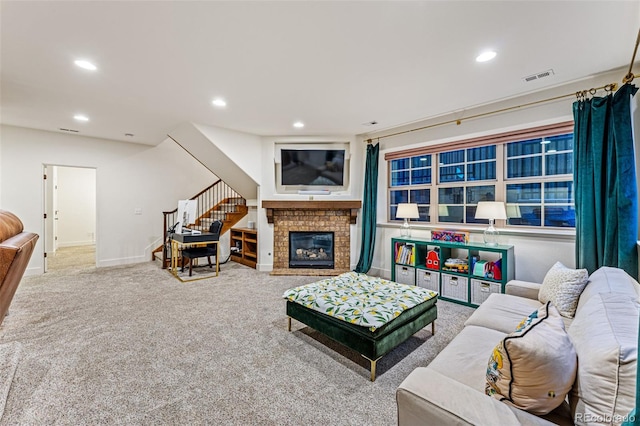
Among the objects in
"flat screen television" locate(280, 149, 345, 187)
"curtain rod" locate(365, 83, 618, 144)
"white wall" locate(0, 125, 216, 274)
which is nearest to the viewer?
"curtain rod" locate(365, 83, 618, 144)

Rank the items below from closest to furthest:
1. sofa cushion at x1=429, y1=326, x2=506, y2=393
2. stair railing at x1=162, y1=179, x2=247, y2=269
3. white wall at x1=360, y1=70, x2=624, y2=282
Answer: sofa cushion at x1=429, y1=326, x2=506, y2=393 → white wall at x1=360, y1=70, x2=624, y2=282 → stair railing at x1=162, y1=179, x2=247, y2=269

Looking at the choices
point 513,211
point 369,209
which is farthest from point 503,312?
point 369,209

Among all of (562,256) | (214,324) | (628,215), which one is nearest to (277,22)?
(214,324)

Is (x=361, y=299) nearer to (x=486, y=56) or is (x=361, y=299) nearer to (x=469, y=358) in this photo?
(x=469, y=358)

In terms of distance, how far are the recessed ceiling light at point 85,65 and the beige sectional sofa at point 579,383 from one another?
3566 millimetres

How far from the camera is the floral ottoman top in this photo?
212 centimetres

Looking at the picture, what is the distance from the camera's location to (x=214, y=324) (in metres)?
2.95

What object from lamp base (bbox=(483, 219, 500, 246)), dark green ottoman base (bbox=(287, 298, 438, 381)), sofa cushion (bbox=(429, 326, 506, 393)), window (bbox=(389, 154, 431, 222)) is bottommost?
dark green ottoman base (bbox=(287, 298, 438, 381))

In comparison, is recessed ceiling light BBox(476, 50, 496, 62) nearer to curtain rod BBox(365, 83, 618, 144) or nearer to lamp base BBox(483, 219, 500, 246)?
curtain rod BBox(365, 83, 618, 144)

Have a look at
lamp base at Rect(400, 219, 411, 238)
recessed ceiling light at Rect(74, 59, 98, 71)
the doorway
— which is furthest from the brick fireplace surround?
the doorway

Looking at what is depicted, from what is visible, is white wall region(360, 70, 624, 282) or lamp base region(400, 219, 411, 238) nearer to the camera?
white wall region(360, 70, 624, 282)

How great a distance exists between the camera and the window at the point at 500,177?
3.26 metres

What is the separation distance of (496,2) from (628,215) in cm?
225

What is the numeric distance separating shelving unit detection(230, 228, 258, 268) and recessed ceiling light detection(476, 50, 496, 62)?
4420 mm
